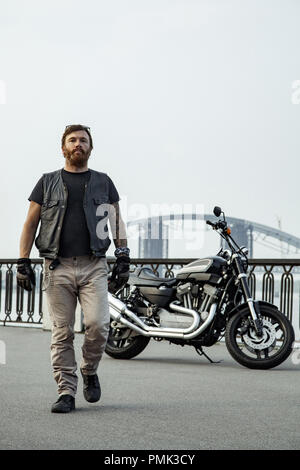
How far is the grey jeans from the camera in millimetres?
5477

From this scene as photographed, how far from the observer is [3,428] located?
477 cm

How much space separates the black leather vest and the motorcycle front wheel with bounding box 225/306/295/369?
2.86 meters

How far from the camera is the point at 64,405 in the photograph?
17.5 feet

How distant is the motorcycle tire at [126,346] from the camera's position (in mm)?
8734

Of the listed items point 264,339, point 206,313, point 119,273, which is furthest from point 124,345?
point 119,273

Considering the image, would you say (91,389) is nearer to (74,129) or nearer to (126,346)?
(74,129)

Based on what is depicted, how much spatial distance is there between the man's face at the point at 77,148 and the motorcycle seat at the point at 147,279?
11.3 ft

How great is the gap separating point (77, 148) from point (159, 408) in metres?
1.84

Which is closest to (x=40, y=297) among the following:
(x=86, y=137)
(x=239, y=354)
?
(x=239, y=354)

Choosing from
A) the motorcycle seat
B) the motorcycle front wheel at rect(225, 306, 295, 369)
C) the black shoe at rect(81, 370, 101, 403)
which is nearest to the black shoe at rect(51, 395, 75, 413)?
the black shoe at rect(81, 370, 101, 403)

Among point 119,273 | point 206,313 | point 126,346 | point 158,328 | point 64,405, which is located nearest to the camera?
point 64,405

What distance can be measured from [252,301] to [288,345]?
54 cm

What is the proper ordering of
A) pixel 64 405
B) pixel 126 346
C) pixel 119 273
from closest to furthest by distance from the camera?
pixel 64 405
pixel 119 273
pixel 126 346
